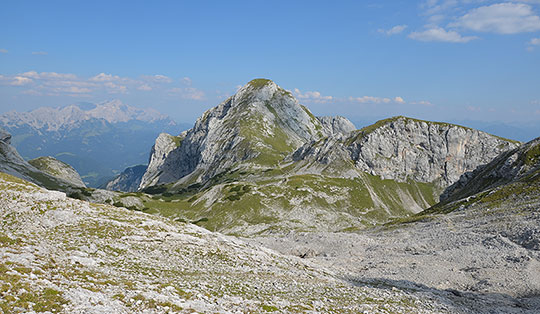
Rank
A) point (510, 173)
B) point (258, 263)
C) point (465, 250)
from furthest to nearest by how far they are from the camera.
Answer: point (510, 173)
point (465, 250)
point (258, 263)

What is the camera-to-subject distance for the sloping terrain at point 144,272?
59.0ft

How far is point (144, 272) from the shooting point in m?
25.5

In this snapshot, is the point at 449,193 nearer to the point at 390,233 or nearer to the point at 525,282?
the point at 390,233

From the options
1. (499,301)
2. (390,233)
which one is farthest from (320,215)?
(499,301)

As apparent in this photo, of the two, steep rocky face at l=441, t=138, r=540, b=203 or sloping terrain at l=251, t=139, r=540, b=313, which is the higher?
steep rocky face at l=441, t=138, r=540, b=203

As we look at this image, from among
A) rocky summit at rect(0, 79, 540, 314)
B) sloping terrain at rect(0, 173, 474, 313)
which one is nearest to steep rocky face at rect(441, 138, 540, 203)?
rocky summit at rect(0, 79, 540, 314)

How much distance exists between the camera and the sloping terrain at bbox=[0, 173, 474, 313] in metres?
18.0

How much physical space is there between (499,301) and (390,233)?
128 ft

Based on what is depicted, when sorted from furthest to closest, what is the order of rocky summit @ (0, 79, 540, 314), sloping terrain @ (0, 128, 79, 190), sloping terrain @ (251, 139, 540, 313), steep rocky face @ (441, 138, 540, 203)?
sloping terrain @ (0, 128, 79, 190)
steep rocky face @ (441, 138, 540, 203)
sloping terrain @ (251, 139, 540, 313)
rocky summit @ (0, 79, 540, 314)

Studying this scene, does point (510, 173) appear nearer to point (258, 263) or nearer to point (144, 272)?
point (258, 263)

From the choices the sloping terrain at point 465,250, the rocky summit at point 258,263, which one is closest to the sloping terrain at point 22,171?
the rocky summit at point 258,263

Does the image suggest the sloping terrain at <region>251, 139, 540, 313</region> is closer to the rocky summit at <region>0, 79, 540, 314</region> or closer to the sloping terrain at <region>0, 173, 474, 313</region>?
the rocky summit at <region>0, 79, 540, 314</region>

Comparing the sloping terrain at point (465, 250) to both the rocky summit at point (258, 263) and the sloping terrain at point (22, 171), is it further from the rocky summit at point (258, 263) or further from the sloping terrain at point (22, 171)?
the sloping terrain at point (22, 171)

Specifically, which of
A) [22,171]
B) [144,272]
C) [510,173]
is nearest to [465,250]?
[144,272]
